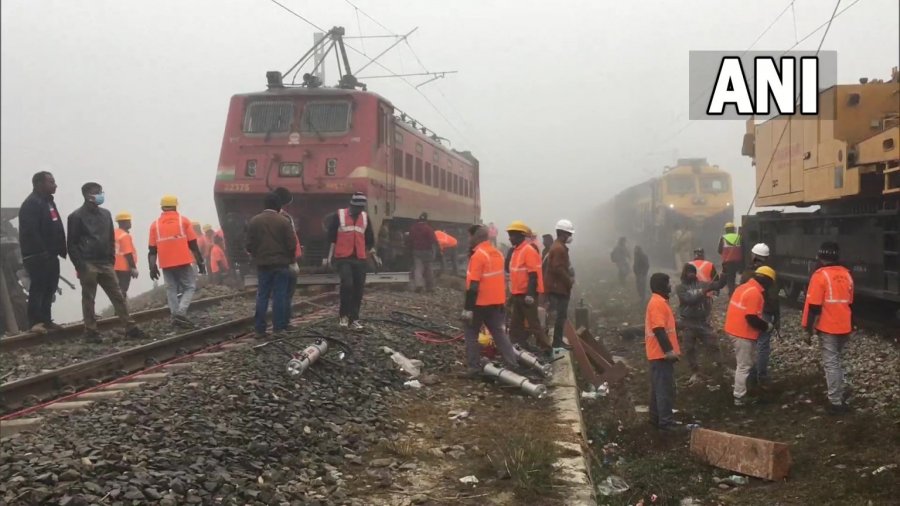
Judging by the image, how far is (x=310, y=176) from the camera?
40.7 feet

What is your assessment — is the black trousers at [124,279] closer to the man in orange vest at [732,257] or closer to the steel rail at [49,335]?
the steel rail at [49,335]

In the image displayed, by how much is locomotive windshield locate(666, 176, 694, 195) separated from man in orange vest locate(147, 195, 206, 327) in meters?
18.5

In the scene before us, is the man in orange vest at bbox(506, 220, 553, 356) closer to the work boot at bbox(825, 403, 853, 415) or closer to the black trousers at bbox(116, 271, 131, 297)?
the work boot at bbox(825, 403, 853, 415)

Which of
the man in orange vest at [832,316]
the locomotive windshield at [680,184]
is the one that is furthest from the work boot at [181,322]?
the locomotive windshield at [680,184]

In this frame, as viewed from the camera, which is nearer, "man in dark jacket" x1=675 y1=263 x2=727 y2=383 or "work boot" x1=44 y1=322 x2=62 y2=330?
"work boot" x1=44 y1=322 x2=62 y2=330

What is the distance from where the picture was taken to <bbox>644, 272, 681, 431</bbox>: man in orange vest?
663 cm

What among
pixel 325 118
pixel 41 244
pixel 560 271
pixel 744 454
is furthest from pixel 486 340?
pixel 325 118

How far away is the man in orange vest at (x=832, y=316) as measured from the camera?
21.4ft

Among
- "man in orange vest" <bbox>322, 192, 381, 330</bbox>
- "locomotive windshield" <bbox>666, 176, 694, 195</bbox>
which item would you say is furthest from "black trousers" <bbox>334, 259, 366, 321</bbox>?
Result: "locomotive windshield" <bbox>666, 176, 694, 195</bbox>

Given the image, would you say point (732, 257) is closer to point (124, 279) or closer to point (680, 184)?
point (124, 279)

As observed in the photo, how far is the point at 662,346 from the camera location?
6.62 meters

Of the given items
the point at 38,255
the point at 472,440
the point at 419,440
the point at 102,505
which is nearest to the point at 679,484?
the point at 472,440

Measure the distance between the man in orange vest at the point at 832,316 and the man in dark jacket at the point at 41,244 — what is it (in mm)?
8264

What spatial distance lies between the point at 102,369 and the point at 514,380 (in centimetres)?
392
